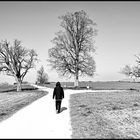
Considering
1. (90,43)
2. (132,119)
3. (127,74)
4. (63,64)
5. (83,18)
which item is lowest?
(132,119)

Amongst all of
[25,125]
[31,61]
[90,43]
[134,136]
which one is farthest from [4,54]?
[134,136]

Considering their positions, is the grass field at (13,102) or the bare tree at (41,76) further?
the bare tree at (41,76)

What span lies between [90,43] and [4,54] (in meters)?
17.0

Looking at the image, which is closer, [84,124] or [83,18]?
[84,124]

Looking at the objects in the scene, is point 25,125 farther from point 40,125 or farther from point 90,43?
point 90,43

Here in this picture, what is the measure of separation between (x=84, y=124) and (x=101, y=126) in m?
0.82

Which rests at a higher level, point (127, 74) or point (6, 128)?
point (127, 74)

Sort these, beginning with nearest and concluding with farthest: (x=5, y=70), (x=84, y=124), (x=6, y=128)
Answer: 1. (x=6, y=128)
2. (x=84, y=124)
3. (x=5, y=70)

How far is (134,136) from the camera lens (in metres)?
6.69

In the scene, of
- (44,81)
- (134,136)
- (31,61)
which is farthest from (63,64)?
(44,81)

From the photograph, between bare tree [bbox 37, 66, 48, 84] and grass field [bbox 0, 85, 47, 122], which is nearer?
grass field [bbox 0, 85, 47, 122]

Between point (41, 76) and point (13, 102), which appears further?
point (41, 76)

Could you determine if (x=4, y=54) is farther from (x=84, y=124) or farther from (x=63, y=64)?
(x=84, y=124)

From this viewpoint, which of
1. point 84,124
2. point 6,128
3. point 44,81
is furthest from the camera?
point 44,81
